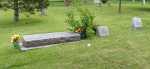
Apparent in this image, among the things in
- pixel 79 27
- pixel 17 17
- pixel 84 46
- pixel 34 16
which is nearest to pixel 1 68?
pixel 84 46

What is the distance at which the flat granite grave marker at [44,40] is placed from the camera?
488 inches

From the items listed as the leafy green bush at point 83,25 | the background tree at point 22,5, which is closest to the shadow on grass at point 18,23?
the background tree at point 22,5

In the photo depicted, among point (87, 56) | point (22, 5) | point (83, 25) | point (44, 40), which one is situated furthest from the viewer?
point (22, 5)

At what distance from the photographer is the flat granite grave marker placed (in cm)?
1240

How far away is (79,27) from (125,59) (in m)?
3.82

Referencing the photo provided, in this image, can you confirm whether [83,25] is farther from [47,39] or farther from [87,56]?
[87,56]

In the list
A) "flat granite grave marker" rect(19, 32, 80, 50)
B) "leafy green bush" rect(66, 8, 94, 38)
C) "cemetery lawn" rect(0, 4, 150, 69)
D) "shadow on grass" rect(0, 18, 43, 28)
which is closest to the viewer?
"cemetery lawn" rect(0, 4, 150, 69)

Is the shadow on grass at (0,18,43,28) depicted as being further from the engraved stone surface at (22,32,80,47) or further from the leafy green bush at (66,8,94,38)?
the engraved stone surface at (22,32,80,47)

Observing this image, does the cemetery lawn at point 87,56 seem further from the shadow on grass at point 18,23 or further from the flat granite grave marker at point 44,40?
the shadow on grass at point 18,23

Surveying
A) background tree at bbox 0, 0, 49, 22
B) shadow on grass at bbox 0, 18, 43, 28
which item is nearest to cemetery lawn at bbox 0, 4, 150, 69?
shadow on grass at bbox 0, 18, 43, 28

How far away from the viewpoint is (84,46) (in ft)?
41.2

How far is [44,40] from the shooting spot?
12.7 meters

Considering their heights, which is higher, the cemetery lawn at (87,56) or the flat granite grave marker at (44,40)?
the flat granite grave marker at (44,40)

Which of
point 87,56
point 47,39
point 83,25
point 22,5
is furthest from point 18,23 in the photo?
point 87,56
